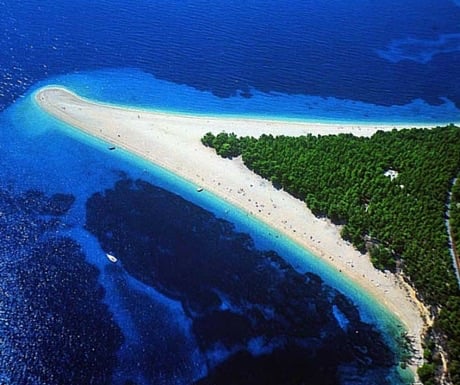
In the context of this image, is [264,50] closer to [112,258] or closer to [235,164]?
[235,164]

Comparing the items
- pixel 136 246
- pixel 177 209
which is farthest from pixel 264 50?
pixel 136 246

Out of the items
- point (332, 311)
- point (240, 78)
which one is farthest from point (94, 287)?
point (240, 78)

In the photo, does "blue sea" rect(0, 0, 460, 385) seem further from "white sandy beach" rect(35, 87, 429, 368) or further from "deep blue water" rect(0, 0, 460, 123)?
"white sandy beach" rect(35, 87, 429, 368)

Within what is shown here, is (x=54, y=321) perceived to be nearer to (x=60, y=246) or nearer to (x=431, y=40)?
(x=60, y=246)

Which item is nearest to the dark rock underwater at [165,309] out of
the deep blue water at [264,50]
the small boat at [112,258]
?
the small boat at [112,258]

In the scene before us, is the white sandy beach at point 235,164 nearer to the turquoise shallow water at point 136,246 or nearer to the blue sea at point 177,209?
the turquoise shallow water at point 136,246

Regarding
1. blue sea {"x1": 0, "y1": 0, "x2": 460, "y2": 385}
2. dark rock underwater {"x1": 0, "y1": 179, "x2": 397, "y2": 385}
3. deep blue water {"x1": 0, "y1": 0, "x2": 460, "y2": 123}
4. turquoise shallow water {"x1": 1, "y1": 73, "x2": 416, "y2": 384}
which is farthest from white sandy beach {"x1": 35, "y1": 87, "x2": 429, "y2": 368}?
deep blue water {"x1": 0, "y1": 0, "x2": 460, "y2": 123}
